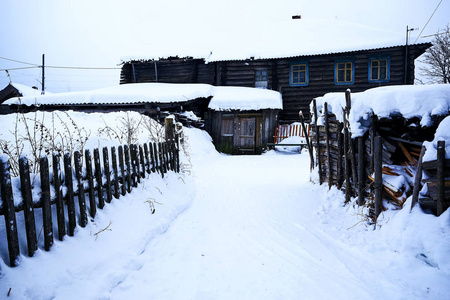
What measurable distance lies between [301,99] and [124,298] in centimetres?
1511

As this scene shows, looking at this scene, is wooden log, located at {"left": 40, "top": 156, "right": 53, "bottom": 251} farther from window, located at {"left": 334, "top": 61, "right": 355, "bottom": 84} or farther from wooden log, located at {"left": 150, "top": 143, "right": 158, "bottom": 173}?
window, located at {"left": 334, "top": 61, "right": 355, "bottom": 84}

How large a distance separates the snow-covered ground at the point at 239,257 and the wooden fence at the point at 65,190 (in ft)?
0.47

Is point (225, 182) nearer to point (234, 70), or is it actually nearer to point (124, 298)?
point (124, 298)

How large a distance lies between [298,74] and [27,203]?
1572cm

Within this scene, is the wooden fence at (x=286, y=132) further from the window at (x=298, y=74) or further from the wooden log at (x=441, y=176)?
the wooden log at (x=441, y=176)

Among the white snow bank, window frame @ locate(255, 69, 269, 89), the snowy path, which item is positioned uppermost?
window frame @ locate(255, 69, 269, 89)

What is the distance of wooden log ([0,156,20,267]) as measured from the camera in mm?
2014

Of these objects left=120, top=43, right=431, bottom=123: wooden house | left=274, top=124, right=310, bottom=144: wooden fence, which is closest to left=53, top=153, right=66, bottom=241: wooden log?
left=274, top=124, right=310, bottom=144: wooden fence

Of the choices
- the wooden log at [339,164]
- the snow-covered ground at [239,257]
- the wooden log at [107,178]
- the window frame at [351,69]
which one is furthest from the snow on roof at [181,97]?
the wooden log at [107,178]

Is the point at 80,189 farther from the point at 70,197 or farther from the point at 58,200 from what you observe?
the point at 58,200

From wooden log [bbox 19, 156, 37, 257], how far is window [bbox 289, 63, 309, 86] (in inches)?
603

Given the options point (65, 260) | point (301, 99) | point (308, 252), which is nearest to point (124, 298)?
point (65, 260)

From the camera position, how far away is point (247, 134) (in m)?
14.3

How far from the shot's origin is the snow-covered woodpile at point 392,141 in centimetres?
276
